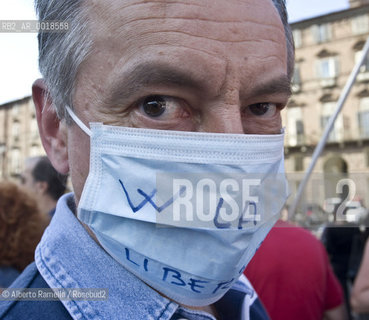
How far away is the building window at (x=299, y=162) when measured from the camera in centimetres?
2885

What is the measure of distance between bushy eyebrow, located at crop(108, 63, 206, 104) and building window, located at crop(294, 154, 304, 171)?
28.9 meters

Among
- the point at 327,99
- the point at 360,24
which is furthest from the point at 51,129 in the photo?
the point at 360,24

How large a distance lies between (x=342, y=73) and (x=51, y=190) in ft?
96.8

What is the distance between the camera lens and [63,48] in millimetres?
1122

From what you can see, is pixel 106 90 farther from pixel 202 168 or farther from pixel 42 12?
pixel 42 12

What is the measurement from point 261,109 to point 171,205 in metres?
0.43

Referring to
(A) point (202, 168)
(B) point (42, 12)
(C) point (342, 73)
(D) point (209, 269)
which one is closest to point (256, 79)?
(A) point (202, 168)

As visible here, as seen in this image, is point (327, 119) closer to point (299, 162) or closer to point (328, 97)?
point (328, 97)

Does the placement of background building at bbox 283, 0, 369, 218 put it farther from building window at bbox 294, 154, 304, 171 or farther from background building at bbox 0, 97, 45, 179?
background building at bbox 0, 97, 45, 179

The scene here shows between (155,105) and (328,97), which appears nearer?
(155,105)

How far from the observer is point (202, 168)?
1021mm

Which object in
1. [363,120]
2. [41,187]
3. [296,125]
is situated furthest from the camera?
[296,125]

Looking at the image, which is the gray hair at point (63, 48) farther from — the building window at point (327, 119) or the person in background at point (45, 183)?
the building window at point (327, 119)

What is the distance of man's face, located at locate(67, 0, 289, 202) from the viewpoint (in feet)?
3.24
